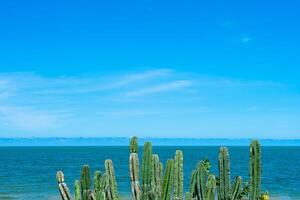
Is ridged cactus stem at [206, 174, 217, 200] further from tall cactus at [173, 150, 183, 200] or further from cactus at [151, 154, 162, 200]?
cactus at [151, 154, 162, 200]

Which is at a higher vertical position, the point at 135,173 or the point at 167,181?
the point at 135,173

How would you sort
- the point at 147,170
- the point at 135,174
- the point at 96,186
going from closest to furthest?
the point at 147,170, the point at 135,174, the point at 96,186

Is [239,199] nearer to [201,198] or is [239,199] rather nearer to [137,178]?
[201,198]

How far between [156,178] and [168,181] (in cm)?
86

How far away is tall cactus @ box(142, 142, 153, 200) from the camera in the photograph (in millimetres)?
10555

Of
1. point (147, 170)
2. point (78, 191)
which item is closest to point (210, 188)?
point (147, 170)

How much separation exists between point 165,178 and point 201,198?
1.44 m

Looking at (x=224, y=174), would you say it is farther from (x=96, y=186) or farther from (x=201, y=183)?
(x=96, y=186)

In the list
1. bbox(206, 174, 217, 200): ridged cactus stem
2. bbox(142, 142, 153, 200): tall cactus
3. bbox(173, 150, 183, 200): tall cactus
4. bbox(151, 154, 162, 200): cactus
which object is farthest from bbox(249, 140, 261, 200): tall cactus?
bbox(142, 142, 153, 200): tall cactus

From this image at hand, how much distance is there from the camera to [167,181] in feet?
33.8

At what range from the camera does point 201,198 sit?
37.3 ft

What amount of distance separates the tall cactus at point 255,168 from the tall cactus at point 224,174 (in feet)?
1.81

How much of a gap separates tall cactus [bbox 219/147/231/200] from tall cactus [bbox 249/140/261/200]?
551 mm

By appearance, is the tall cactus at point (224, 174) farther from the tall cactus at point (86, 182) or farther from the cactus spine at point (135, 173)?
the tall cactus at point (86, 182)
